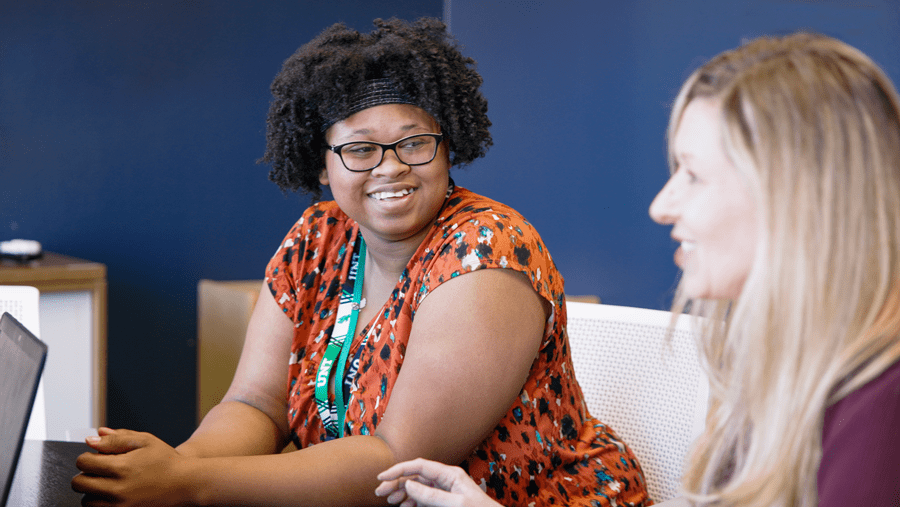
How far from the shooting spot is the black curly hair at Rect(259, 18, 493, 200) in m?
1.45

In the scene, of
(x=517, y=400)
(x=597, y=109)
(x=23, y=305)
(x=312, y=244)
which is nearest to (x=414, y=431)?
(x=517, y=400)

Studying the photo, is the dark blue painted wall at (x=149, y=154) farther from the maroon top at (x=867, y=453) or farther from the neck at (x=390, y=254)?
the maroon top at (x=867, y=453)

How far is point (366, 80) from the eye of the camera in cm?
146

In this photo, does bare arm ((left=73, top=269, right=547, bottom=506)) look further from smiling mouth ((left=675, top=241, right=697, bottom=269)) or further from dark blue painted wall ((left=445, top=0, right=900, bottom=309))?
dark blue painted wall ((left=445, top=0, right=900, bottom=309))

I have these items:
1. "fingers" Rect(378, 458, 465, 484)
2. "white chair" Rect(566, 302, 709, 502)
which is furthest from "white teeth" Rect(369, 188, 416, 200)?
"fingers" Rect(378, 458, 465, 484)

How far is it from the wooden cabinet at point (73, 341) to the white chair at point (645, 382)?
1723 mm

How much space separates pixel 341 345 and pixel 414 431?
15.0 inches

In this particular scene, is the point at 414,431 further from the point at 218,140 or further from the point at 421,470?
the point at 218,140

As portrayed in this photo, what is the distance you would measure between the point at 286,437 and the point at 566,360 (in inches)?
23.2

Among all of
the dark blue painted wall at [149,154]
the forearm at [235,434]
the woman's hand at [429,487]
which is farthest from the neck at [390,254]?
the dark blue painted wall at [149,154]

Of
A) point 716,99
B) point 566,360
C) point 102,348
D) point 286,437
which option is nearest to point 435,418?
point 566,360

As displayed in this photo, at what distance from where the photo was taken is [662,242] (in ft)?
9.33

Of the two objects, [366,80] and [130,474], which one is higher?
[366,80]

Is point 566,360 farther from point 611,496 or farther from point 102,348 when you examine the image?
point 102,348
